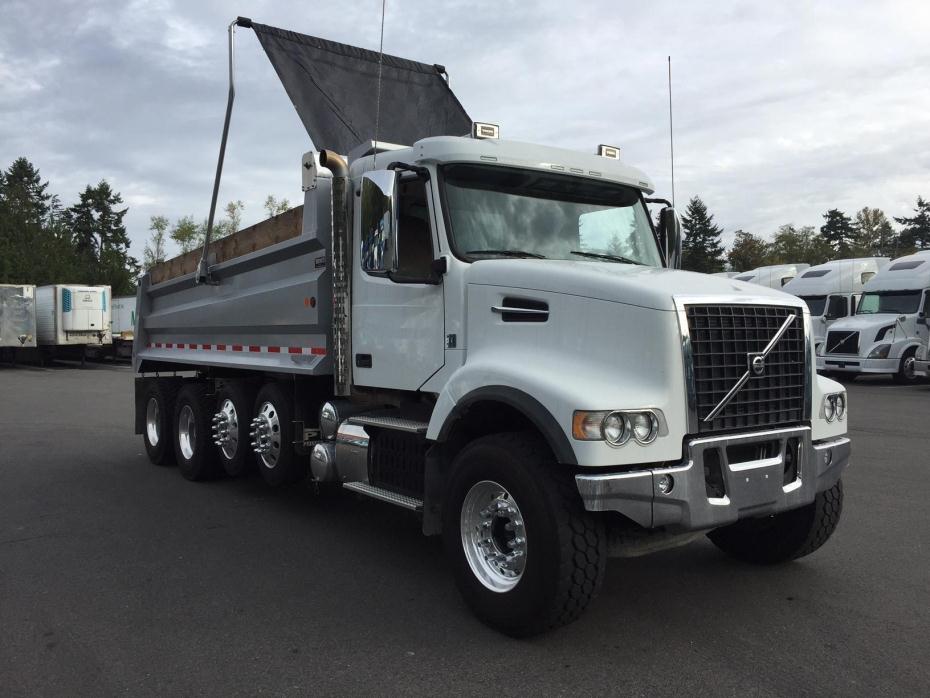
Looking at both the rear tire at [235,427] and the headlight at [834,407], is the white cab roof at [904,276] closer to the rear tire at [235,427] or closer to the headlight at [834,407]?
the headlight at [834,407]

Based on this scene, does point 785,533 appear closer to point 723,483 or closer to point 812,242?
point 723,483

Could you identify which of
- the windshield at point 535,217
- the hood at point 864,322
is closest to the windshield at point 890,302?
the hood at point 864,322

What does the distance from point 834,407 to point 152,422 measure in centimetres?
743

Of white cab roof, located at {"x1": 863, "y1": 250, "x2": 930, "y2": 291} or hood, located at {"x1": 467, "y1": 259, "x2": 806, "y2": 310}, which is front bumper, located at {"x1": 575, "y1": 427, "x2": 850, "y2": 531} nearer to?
→ hood, located at {"x1": 467, "y1": 259, "x2": 806, "y2": 310}

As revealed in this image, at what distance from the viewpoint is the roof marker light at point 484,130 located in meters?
5.12

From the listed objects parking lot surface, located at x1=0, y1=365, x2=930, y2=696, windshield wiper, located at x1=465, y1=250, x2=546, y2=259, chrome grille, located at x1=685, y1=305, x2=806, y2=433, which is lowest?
parking lot surface, located at x1=0, y1=365, x2=930, y2=696

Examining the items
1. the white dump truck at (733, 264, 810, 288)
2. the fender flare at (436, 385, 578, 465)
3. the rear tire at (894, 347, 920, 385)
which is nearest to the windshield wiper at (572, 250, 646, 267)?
the fender flare at (436, 385, 578, 465)

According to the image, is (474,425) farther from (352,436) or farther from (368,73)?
(368,73)

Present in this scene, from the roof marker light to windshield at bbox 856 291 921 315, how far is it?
1876cm

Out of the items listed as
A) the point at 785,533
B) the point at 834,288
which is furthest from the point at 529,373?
the point at 834,288

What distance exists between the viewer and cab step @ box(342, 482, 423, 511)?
4.94m

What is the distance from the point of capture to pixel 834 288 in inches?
927

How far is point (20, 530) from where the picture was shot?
622 centimetres

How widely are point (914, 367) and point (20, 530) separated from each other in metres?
19.2
